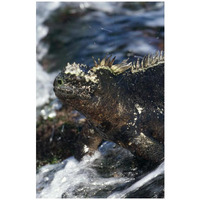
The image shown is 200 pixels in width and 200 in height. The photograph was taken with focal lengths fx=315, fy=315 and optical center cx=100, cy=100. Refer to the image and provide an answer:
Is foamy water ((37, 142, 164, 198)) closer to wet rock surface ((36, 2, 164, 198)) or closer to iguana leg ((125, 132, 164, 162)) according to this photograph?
wet rock surface ((36, 2, 164, 198))

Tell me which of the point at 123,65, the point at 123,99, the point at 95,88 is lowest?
the point at 123,99

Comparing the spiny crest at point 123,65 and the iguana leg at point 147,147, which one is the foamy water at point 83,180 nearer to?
the iguana leg at point 147,147

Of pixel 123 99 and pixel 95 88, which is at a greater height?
pixel 95 88

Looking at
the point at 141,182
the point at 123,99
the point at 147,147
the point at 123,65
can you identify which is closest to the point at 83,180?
the point at 141,182

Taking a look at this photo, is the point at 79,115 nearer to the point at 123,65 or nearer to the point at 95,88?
the point at 123,65

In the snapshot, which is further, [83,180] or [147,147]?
[83,180]

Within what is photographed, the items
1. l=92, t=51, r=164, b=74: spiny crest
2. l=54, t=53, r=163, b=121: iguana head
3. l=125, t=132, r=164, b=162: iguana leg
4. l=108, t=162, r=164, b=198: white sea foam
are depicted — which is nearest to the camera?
l=54, t=53, r=163, b=121: iguana head

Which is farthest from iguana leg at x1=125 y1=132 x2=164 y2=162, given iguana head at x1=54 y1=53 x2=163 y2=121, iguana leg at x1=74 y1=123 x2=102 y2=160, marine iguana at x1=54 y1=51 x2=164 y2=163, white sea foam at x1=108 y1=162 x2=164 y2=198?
iguana leg at x1=74 y1=123 x2=102 y2=160

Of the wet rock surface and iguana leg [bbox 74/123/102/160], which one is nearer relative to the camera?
the wet rock surface

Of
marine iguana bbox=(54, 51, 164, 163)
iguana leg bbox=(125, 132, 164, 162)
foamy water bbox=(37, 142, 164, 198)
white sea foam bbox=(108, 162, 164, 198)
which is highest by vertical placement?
marine iguana bbox=(54, 51, 164, 163)
